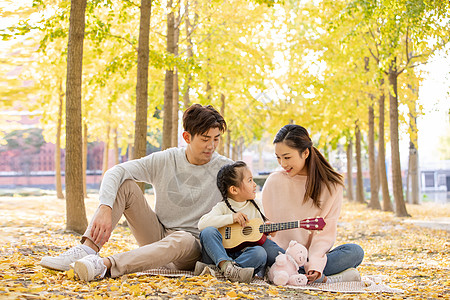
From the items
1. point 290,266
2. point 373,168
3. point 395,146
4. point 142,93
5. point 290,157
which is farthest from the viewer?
point 373,168

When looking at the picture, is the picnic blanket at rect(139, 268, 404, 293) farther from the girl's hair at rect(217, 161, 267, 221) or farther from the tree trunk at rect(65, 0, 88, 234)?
the tree trunk at rect(65, 0, 88, 234)

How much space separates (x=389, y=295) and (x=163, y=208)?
1989mm

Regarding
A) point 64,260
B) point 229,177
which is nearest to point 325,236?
point 229,177

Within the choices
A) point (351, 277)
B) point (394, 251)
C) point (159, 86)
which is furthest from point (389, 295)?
point (159, 86)

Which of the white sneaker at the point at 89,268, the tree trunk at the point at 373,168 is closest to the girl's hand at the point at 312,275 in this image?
the white sneaker at the point at 89,268

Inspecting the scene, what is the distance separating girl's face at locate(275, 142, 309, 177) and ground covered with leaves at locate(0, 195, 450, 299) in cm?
104

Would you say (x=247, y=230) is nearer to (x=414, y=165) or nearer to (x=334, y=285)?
(x=334, y=285)

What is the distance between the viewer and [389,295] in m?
3.88

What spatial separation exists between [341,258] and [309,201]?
21.4 inches

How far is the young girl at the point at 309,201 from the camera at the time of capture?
4.28 meters

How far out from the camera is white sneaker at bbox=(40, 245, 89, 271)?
3.90 meters

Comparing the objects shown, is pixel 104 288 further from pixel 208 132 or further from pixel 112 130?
pixel 112 130

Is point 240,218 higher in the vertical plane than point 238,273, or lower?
higher

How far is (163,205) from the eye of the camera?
455 cm
